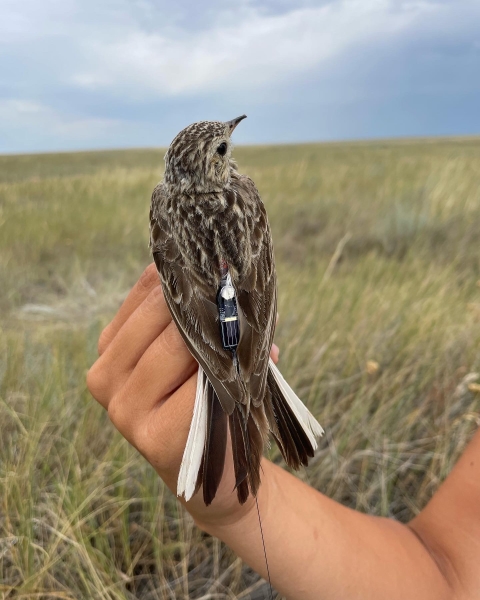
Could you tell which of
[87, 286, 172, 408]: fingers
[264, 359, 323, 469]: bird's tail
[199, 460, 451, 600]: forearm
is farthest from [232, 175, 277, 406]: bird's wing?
[199, 460, 451, 600]: forearm

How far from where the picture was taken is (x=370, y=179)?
701 centimetres

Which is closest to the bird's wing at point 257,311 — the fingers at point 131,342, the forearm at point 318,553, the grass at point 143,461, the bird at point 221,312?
the bird at point 221,312

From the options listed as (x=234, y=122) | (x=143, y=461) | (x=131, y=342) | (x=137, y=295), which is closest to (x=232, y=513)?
(x=131, y=342)

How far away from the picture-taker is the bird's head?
1.51 m

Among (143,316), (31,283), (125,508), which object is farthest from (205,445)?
(31,283)

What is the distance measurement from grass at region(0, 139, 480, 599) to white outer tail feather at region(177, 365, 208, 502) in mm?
796

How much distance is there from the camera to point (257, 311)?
4.03 feet

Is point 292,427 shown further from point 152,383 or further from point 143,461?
point 143,461

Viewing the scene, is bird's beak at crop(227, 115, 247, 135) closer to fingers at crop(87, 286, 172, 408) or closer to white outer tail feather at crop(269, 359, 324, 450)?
fingers at crop(87, 286, 172, 408)

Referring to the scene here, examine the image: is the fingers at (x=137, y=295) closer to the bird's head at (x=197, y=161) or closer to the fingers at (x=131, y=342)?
the fingers at (x=131, y=342)

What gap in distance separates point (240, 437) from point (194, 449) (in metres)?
0.11

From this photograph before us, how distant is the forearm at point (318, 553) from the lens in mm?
1339

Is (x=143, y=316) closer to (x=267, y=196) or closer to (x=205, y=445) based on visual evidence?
(x=205, y=445)

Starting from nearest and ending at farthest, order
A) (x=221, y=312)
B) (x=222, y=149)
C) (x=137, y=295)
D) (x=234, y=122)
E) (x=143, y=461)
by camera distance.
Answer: (x=221, y=312), (x=137, y=295), (x=222, y=149), (x=234, y=122), (x=143, y=461)
